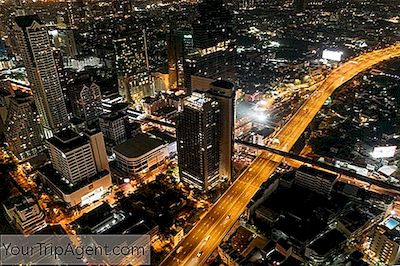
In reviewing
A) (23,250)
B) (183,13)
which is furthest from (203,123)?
(183,13)

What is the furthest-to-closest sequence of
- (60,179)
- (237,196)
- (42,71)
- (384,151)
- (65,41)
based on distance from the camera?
(65,41), (42,71), (384,151), (60,179), (237,196)

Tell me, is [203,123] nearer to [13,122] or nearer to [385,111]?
[13,122]

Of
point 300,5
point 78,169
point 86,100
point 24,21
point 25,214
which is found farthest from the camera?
point 300,5

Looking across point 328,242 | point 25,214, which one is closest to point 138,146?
point 25,214

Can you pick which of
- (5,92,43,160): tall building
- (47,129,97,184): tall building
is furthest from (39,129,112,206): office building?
(5,92,43,160): tall building

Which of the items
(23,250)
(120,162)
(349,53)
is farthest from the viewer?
(349,53)

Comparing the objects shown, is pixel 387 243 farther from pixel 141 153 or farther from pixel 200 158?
pixel 141 153

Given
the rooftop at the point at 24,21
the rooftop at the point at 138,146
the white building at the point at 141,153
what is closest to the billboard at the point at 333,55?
the white building at the point at 141,153
